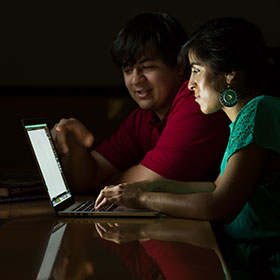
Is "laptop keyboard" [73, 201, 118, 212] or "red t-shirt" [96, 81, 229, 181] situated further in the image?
"red t-shirt" [96, 81, 229, 181]

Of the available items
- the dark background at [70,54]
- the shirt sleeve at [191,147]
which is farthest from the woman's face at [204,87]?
the dark background at [70,54]

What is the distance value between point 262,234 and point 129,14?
151cm

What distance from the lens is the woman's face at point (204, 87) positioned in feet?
4.27


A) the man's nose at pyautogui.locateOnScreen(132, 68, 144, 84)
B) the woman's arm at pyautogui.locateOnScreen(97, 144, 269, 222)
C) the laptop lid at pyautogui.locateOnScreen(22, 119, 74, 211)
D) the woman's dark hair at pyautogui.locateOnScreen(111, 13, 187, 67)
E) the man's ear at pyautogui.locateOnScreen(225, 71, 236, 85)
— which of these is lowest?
the woman's arm at pyautogui.locateOnScreen(97, 144, 269, 222)

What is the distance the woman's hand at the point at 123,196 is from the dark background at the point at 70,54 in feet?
3.67

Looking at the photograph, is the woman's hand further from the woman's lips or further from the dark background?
the dark background

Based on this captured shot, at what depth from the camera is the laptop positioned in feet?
3.80

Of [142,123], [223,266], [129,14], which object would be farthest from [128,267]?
[129,14]

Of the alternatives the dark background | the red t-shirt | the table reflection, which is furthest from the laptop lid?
the dark background

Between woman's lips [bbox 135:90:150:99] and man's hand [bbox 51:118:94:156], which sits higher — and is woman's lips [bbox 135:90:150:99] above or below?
above

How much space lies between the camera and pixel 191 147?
59.8 inches

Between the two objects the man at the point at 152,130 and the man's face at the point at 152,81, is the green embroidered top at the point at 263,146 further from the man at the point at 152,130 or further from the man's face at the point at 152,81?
the man's face at the point at 152,81

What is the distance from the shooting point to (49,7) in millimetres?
2361

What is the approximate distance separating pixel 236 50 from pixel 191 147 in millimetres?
386
